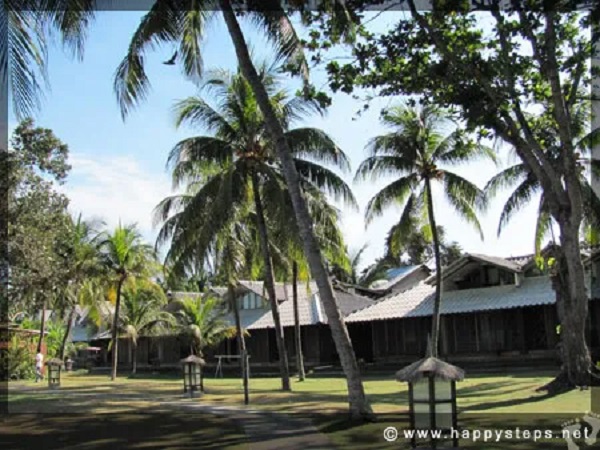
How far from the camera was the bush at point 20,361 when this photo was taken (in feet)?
109

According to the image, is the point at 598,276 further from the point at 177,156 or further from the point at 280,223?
the point at 177,156

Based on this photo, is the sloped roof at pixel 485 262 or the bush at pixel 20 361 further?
the bush at pixel 20 361

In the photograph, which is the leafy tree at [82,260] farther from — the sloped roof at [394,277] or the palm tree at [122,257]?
the sloped roof at [394,277]

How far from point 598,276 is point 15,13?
25.1 meters

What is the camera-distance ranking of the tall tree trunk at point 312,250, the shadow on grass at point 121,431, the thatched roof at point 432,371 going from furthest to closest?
the tall tree trunk at point 312,250, the shadow on grass at point 121,431, the thatched roof at point 432,371

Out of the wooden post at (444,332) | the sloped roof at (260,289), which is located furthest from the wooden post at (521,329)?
the sloped roof at (260,289)

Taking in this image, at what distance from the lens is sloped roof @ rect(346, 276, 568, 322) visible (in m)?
29.6

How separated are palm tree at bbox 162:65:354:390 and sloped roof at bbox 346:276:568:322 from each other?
35.7 ft

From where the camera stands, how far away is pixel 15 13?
10.7m

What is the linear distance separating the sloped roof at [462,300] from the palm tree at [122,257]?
423 inches

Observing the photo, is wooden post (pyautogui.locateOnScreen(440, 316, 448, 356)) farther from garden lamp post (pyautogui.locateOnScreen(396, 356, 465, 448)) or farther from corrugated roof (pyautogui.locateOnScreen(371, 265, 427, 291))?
garden lamp post (pyautogui.locateOnScreen(396, 356, 465, 448))

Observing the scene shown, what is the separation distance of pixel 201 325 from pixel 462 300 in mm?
14532

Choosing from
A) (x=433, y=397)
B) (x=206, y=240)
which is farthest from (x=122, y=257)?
(x=433, y=397)

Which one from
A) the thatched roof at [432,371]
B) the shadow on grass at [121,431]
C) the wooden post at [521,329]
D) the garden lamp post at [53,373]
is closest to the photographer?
the thatched roof at [432,371]
